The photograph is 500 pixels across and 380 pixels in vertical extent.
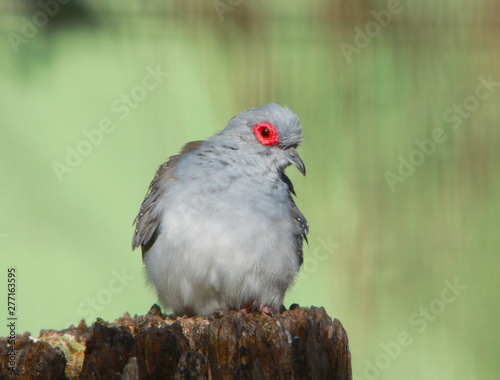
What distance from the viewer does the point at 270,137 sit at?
15.3ft

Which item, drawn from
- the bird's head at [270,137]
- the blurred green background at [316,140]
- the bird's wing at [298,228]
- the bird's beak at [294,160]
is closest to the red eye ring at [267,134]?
the bird's head at [270,137]

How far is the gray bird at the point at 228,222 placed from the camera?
168 inches

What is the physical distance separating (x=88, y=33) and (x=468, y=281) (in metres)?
3.74

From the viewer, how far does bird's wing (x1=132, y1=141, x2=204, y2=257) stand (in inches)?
178

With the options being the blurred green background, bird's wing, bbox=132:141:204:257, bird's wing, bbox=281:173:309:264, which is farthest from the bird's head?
the blurred green background

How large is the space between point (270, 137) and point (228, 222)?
0.71 meters

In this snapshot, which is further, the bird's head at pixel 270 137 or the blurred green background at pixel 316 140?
the blurred green background at pixel 316 140

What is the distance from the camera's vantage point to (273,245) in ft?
14.3

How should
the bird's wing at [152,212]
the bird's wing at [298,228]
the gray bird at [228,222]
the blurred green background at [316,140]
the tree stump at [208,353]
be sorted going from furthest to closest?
the blurred green background at [316,140], the bird's wing at [298,228], the bird's wing at [152,212], the gray bird at [228,222], the tree stump at [208,353]

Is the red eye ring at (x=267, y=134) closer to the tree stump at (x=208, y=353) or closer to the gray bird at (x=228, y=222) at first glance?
the gray bird at (x=228, y=222)

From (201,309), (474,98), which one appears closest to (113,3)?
(201,309)

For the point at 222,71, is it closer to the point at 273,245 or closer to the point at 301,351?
the point at 273,245

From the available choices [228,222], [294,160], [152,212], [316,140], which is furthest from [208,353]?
[316,140]

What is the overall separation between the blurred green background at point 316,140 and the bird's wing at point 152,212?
104cm
